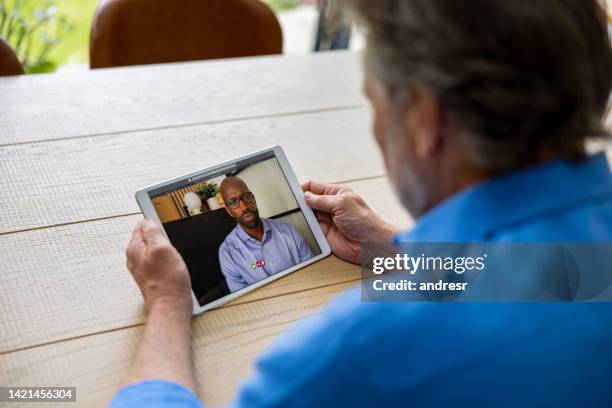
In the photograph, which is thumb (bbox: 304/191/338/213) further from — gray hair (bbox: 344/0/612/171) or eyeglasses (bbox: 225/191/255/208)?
gray hair (bbox: 344/0/612/171)

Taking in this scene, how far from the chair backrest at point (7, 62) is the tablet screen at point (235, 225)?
0.83 m

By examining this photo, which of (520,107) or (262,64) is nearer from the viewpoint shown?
(520,107)

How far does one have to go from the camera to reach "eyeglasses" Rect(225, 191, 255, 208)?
107cm

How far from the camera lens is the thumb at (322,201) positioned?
113 cm

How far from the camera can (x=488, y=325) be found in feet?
2.01

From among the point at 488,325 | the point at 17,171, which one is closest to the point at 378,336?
the point at 488,325

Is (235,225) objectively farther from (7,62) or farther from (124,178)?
(7,62)

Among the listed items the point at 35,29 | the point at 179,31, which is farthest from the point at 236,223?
the point at 35,29

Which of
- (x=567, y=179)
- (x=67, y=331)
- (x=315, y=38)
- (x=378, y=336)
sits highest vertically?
(x=567, y=179)

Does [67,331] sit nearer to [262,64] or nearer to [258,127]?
[258,127]

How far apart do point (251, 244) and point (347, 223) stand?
0.16 metres

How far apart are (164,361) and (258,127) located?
68 cm

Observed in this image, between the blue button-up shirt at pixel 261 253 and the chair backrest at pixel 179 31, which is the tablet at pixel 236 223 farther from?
the chair backrest at pixel 179 31

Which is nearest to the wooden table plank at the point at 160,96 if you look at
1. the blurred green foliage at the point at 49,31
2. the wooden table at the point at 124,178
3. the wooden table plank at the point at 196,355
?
the wooden table at the point at 124,178
